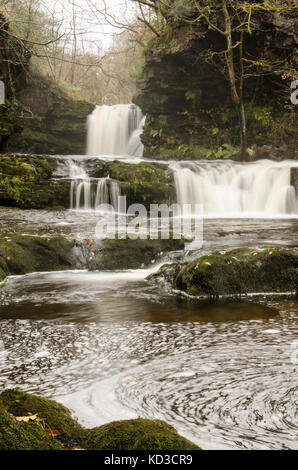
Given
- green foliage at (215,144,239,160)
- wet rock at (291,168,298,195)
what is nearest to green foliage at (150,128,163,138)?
green foliage at (215,144,239,160)

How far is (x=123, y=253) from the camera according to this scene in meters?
7.55

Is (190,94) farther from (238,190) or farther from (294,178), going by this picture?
(294,178)

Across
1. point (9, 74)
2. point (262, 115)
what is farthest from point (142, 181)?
point (9, 74)

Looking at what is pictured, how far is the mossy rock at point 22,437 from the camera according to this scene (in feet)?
5.13

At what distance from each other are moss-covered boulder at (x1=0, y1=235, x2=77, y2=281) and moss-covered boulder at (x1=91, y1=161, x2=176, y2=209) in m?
5.04

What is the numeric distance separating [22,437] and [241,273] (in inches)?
172

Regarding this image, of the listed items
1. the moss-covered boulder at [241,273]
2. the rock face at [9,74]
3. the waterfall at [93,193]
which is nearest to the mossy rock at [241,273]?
the moss-covered boulder at [241,273]

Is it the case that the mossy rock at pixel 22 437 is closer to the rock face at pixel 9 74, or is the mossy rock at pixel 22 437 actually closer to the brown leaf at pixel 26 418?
the brown leaf at pixel 26 418

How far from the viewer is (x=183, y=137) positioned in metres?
18.8

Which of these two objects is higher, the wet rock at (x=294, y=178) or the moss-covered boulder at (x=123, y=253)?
the wet rock at (x=294, y=178)

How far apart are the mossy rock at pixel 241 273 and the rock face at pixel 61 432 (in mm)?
3617

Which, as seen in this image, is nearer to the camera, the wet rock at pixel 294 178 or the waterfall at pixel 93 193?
the waterfall at pixel 93 193

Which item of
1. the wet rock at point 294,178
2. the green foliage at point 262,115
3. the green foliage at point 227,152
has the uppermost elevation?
the green foliage at point 262,115

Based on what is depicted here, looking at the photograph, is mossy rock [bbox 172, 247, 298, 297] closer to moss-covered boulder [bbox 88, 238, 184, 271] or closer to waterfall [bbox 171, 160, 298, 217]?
moss-covered boulder [bbox 88, 238, 184, 271]
